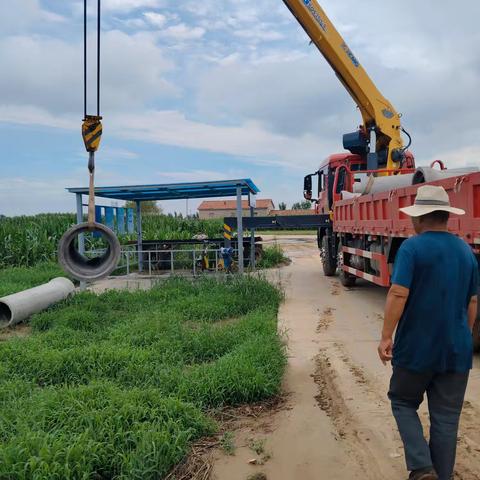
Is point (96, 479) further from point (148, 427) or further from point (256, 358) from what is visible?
point (256, 358)

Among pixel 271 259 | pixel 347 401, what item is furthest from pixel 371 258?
pixel 271 259

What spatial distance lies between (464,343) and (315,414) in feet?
5.43

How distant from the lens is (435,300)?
268cm

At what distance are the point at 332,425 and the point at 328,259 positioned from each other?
923cm

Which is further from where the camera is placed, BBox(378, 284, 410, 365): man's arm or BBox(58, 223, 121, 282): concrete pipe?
BBox(58, 223, 121, 282): concrete pipe

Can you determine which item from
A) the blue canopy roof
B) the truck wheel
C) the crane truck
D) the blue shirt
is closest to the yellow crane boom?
the crane truck

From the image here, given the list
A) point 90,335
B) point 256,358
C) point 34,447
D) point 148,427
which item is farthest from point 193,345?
point 34,447

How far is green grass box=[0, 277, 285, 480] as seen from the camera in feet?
10.0

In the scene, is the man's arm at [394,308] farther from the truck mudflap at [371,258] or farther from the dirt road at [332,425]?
the truck mudflap at [371,258]

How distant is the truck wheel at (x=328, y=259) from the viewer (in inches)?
498

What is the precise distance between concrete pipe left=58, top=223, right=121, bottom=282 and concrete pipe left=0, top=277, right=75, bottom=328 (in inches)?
63.3

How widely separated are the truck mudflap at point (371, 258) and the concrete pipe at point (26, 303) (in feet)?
17.3

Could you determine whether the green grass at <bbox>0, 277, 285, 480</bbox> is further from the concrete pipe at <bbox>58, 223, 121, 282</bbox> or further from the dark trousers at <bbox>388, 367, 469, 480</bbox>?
the dark trousers at <bbox>388, 367, 469, 480</bbox>

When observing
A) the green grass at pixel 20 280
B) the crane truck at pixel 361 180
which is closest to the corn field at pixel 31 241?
the green grass at pixel 20 280
